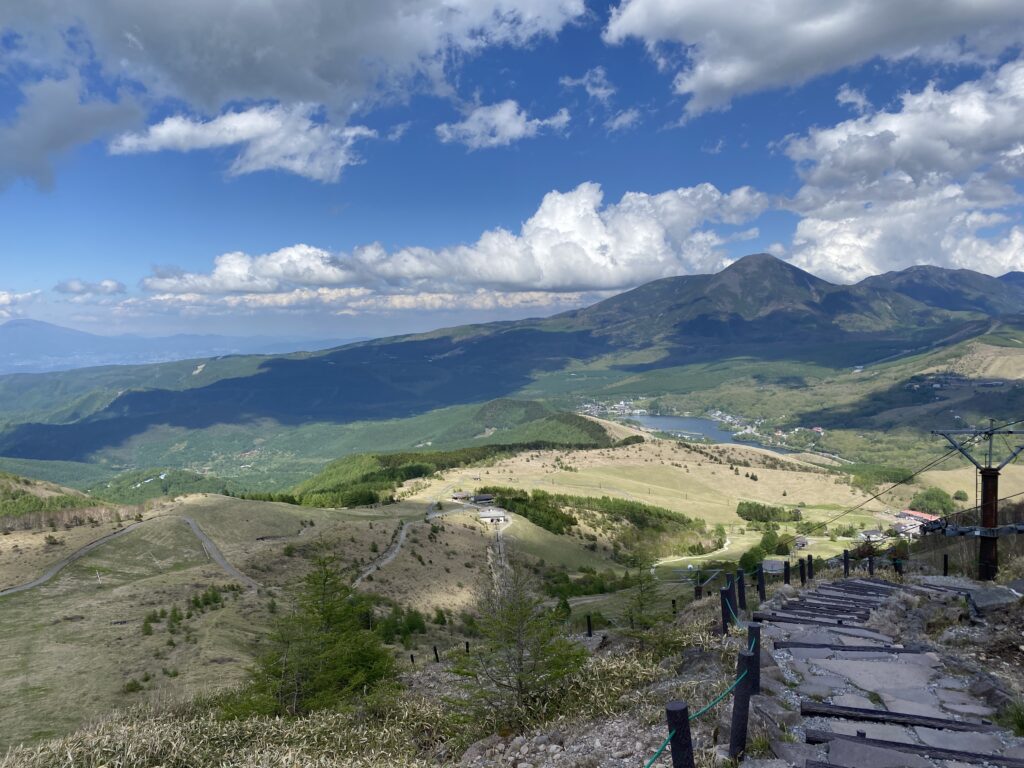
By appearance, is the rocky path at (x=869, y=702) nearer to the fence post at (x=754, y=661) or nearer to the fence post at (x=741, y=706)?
the fence post at (x=741, y=706)

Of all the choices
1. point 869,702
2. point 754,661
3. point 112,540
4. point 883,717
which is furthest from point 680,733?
point 112,540

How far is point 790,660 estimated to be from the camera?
11180mm

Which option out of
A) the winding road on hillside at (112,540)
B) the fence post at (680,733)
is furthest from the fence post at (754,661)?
the winding road on hillside at (112,540)

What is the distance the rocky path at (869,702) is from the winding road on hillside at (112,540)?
4304cm

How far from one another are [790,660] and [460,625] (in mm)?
36693

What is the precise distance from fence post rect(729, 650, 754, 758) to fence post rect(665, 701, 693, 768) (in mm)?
1350

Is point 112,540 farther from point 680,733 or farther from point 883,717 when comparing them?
point 883,717

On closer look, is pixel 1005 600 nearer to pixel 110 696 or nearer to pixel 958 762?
pixel 958 762

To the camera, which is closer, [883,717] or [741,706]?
[741,706]

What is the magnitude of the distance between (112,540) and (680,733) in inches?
2328

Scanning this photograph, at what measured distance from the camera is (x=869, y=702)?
909cm

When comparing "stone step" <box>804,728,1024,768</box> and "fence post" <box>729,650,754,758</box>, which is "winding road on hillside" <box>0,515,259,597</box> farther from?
"stone step" <box>804,728,1024,768</box>

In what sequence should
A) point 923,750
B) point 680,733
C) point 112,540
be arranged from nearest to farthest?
point 680,733
point 923,750
point 112,540

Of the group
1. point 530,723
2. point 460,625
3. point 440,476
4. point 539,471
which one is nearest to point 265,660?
point 530,723
